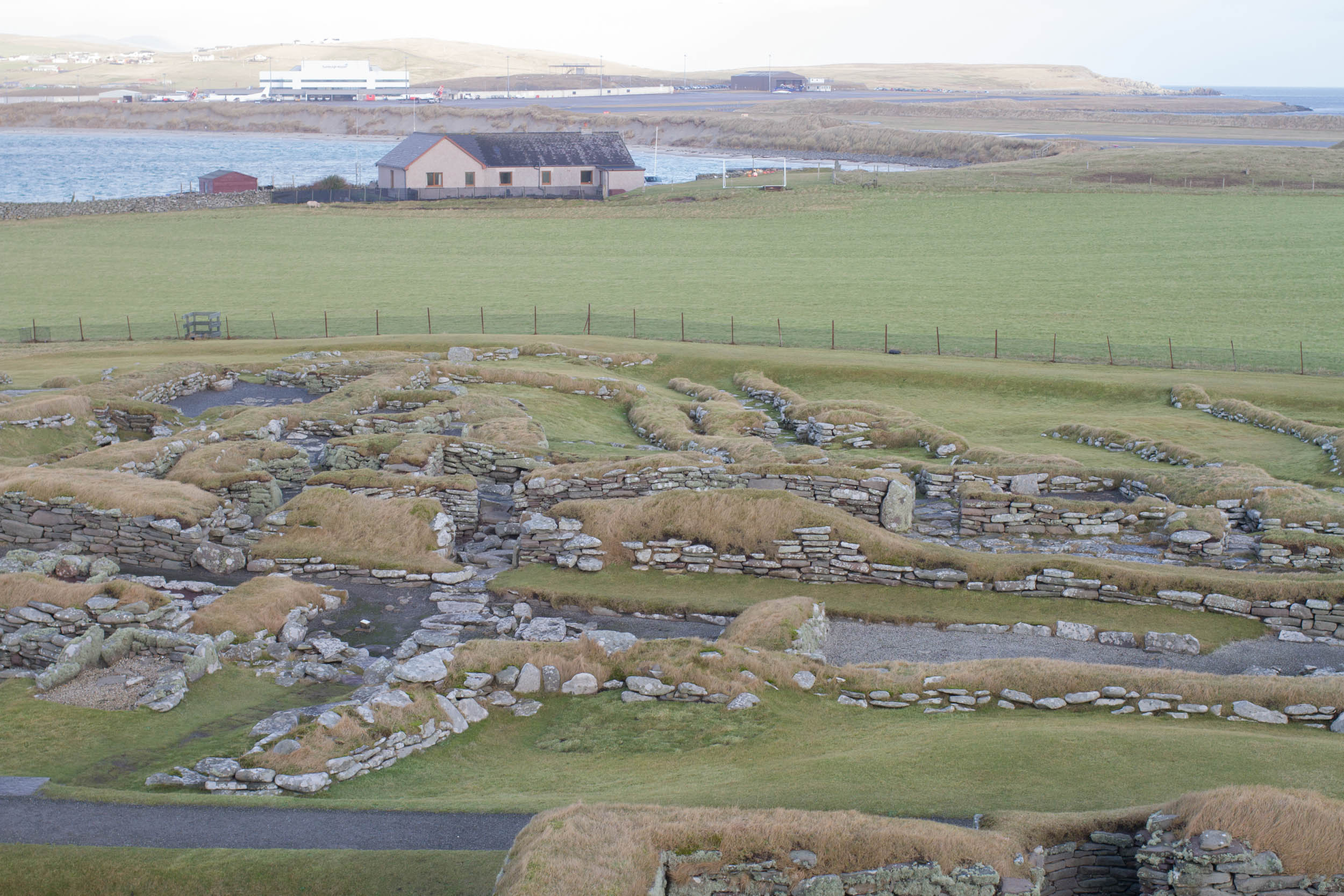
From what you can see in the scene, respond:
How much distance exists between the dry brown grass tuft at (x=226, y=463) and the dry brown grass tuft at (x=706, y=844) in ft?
54.8

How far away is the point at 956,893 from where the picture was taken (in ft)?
35.6

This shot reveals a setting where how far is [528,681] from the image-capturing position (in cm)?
1739

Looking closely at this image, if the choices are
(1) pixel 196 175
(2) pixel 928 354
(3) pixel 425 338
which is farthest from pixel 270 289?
(1) pixel 196 175

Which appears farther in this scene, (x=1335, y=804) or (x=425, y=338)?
(x=425, y=338)

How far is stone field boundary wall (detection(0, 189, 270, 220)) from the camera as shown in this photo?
307 ft

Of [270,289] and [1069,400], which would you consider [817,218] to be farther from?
[1069,400]

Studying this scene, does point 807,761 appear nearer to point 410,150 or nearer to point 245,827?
point 245,827

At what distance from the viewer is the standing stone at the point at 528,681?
17.4 m

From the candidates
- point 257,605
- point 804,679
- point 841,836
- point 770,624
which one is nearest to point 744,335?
point 770,624

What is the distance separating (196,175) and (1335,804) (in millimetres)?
177723

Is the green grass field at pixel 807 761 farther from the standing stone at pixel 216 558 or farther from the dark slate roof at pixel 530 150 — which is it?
the dark slate roof at pixel 530 150

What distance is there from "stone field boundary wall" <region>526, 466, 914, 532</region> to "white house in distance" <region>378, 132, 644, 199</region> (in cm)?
8740

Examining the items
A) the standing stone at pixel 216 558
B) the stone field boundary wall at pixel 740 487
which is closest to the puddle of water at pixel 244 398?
the standing stone at pixel 216 558

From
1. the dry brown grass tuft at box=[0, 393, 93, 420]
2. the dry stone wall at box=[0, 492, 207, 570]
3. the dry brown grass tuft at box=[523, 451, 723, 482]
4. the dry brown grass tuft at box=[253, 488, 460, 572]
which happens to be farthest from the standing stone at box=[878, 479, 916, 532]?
the dry brown grass tuft at box=[0, 393, 93, 420]
